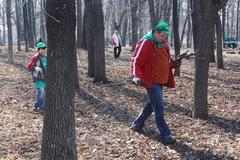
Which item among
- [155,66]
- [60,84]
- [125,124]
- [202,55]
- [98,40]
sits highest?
[98,40]

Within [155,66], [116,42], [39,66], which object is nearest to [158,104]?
[155,66]

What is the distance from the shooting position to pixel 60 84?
462 centimetres

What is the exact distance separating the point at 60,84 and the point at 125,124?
3.36 meters

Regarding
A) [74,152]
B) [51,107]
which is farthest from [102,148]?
[51,107]

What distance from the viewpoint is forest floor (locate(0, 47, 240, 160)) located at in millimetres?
6129

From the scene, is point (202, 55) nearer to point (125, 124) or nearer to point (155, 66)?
point (155, 66)

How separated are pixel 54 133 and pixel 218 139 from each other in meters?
3.11

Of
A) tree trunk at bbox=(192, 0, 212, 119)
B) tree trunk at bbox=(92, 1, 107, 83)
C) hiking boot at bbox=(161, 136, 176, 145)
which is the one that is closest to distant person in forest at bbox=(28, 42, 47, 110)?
tree trunk at bbox=(92, 1, 107, 83)

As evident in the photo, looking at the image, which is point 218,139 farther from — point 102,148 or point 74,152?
point 74,152

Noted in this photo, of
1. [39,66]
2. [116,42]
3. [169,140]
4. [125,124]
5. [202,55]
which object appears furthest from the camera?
[116,42]

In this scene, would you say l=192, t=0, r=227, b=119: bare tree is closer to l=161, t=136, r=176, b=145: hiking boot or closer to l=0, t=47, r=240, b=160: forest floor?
l=0, t=47, r=240, b=160: forest floor

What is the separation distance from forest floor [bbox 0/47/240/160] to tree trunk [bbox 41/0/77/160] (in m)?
1.21

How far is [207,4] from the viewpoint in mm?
7422

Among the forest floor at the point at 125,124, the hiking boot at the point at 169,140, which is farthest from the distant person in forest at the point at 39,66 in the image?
the hiking boot at the point at 169,140
